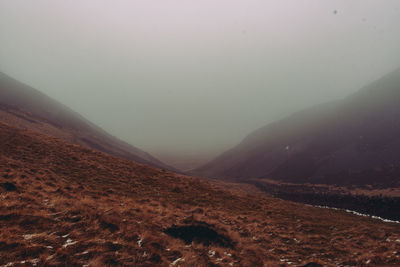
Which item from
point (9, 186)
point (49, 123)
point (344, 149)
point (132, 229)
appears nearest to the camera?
point (132, 229)

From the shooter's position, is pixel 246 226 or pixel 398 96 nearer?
pixel 246 226

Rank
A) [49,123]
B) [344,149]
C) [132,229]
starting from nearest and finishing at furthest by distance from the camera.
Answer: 1. [132,229]
2. [49,123]
3. [344,149]

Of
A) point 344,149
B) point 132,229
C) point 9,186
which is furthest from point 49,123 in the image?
point 344,149

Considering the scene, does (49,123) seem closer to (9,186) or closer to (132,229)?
(9,186)

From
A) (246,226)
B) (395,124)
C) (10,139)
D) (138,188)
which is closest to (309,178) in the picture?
(395,124)

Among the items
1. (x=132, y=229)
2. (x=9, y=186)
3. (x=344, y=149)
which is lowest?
(x=9, y=186)

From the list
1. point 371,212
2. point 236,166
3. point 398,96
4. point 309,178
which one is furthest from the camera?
point 236,166

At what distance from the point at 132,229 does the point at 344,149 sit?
8598cm

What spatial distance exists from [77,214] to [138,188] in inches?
373

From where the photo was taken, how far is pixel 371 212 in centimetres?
2806

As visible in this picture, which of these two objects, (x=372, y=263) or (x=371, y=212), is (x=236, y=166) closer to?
(x=371, y=212)

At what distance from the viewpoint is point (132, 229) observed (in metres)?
9.25

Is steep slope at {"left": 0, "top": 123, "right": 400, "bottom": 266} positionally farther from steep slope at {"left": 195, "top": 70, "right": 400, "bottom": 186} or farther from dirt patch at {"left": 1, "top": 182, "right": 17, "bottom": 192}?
steep slope at {"left": 195, "top": 70, "right": 400, "bottom": 186}

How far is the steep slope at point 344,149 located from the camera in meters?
55.0
